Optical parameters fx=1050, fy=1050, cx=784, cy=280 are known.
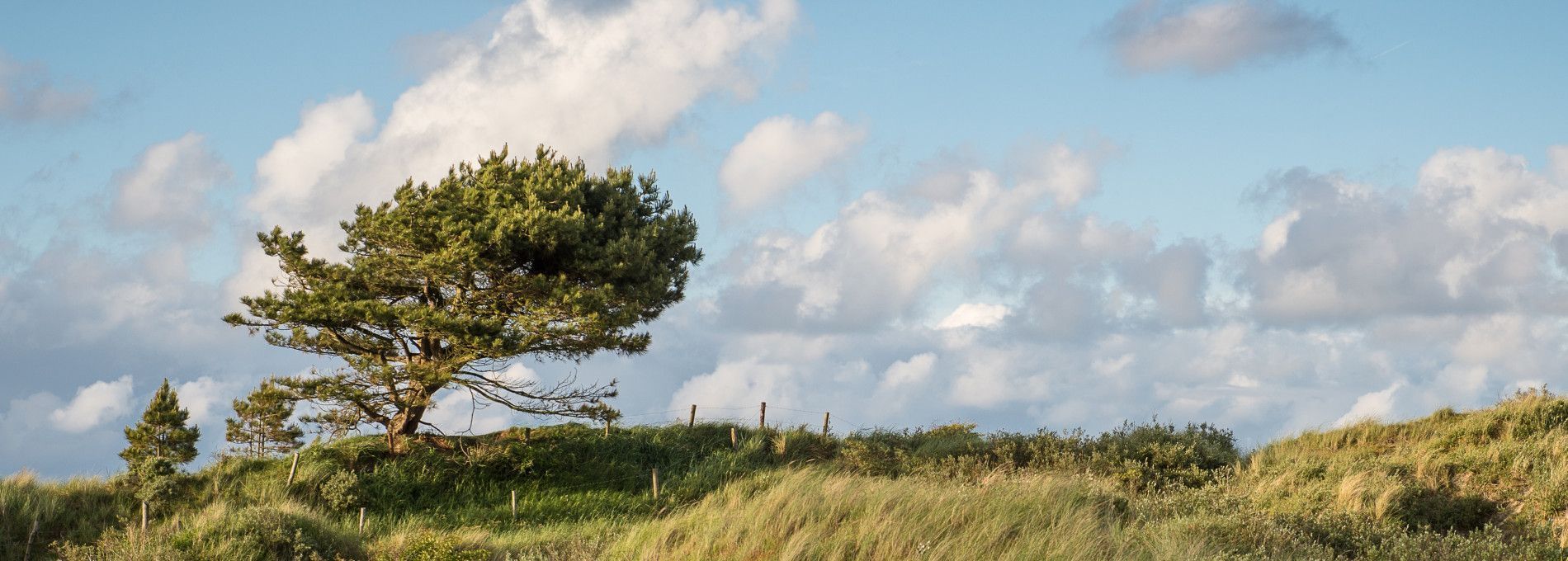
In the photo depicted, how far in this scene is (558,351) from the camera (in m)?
24.1

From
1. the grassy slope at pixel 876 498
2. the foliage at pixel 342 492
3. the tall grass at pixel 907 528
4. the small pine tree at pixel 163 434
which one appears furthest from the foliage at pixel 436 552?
the small pine tree at pixel 163 434

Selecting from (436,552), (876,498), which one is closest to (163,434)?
(436,552)

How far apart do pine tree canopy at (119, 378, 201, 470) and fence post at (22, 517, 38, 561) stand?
711 centimetres

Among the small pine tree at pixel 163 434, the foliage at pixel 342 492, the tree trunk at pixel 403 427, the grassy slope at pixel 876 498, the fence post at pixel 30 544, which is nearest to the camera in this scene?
the grassy slope at pixel 876 498

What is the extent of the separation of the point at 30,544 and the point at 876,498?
16256 millimetres

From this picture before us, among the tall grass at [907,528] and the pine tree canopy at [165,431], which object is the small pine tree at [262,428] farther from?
the tall grass at [907,528]

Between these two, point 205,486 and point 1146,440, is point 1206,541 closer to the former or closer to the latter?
point 1146,440

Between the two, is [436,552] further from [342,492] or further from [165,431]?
[165,431]

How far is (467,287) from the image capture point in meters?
23.8

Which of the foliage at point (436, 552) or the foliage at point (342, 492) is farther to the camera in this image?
the foliage at point (342, 492)

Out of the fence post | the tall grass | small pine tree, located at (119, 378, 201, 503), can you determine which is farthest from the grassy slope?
small pine tree, located at (119, 378, 201, 503)

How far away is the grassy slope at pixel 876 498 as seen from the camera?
13.1 meters

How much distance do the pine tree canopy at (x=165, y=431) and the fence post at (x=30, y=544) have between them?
280 inches

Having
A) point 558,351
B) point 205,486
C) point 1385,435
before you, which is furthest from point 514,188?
point 1385,435
